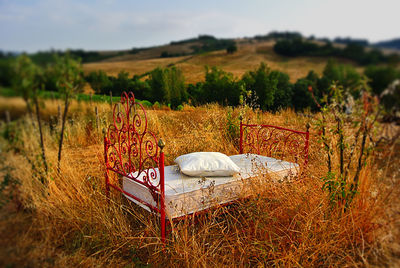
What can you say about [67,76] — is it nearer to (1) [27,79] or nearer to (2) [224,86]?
(1) [27,79]

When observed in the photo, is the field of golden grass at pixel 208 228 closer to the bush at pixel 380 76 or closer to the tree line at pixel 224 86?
→ the bush at pixel 380 76

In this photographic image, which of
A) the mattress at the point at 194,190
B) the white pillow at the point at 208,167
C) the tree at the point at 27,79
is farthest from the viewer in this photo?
the white pillow at the point at 208,167

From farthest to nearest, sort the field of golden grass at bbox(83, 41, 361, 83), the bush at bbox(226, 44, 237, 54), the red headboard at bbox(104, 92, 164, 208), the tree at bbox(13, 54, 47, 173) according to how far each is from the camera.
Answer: the bush at bbox(226, 44, 237, 54) < the field of golden grass at bbox(83, 41, 361, 83) < the red headboard at bbox(104, 92, 164, 208) < the tree at bbox(13, 54, 47, 173)

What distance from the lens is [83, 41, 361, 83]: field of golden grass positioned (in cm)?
573

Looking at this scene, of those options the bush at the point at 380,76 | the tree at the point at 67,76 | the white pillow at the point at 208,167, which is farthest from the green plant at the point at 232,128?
the bush at the point at 380,76

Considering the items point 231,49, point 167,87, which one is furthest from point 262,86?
point 167,87

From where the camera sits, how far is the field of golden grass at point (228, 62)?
573cm

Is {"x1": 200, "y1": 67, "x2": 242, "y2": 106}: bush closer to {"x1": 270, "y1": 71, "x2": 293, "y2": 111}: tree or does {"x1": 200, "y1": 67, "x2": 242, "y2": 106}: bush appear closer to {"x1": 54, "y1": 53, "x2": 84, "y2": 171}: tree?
{"x1": 270, "y1": 71, "x2": 293, "y2": 111}: tree

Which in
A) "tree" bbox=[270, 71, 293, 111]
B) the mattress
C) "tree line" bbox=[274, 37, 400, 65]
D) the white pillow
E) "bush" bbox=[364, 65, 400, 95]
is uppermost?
"tree line" bbox=[274, 37, 400, 65]

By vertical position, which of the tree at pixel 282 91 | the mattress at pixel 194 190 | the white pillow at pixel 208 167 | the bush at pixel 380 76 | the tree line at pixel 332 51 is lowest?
the mattress at pixel 194 190

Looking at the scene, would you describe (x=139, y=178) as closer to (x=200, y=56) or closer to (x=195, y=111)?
(x=195, y=111)

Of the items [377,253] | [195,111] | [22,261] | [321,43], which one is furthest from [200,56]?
[22,261]

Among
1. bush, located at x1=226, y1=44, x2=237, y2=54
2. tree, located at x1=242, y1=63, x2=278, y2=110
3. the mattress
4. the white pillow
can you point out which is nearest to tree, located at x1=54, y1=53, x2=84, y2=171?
the mattress

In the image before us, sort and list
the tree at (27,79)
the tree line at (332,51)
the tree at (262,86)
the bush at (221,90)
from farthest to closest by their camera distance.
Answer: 1. the tree at (262,86)
2. the bush at (221,90)
3. the tree line at (332,51)
4. the tree at (27,79)
